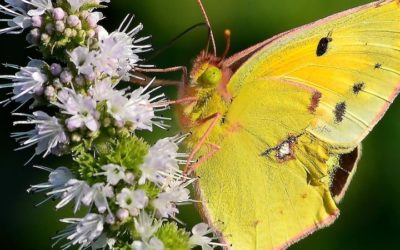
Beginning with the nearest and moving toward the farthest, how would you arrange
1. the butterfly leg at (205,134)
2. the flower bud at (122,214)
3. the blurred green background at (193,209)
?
the flower bud at (122,214) → the butterfly leg at (205,134) → the blurred green background at (193,209)

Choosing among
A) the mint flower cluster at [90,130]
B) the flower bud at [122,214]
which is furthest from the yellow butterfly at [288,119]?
the flower bud at [122,214]

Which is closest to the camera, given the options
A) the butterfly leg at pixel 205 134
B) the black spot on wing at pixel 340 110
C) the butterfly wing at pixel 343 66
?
the butterfly leg at pixel 205 134

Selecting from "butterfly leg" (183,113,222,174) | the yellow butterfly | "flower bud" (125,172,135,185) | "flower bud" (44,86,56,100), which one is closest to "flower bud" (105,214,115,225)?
"flower bud" (125,172,135,185)

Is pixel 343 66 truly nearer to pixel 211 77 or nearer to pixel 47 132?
pixel 211 77

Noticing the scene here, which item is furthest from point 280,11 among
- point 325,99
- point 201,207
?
point 201,207

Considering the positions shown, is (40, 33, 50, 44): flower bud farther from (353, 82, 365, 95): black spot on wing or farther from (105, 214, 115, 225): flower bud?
(353, 82, 365, 95): black spot on wing

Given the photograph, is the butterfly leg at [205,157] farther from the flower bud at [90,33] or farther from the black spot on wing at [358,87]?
the flower bud at [90,33]

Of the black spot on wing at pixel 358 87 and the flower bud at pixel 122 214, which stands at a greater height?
the black spot on wing at pixel 358 87
